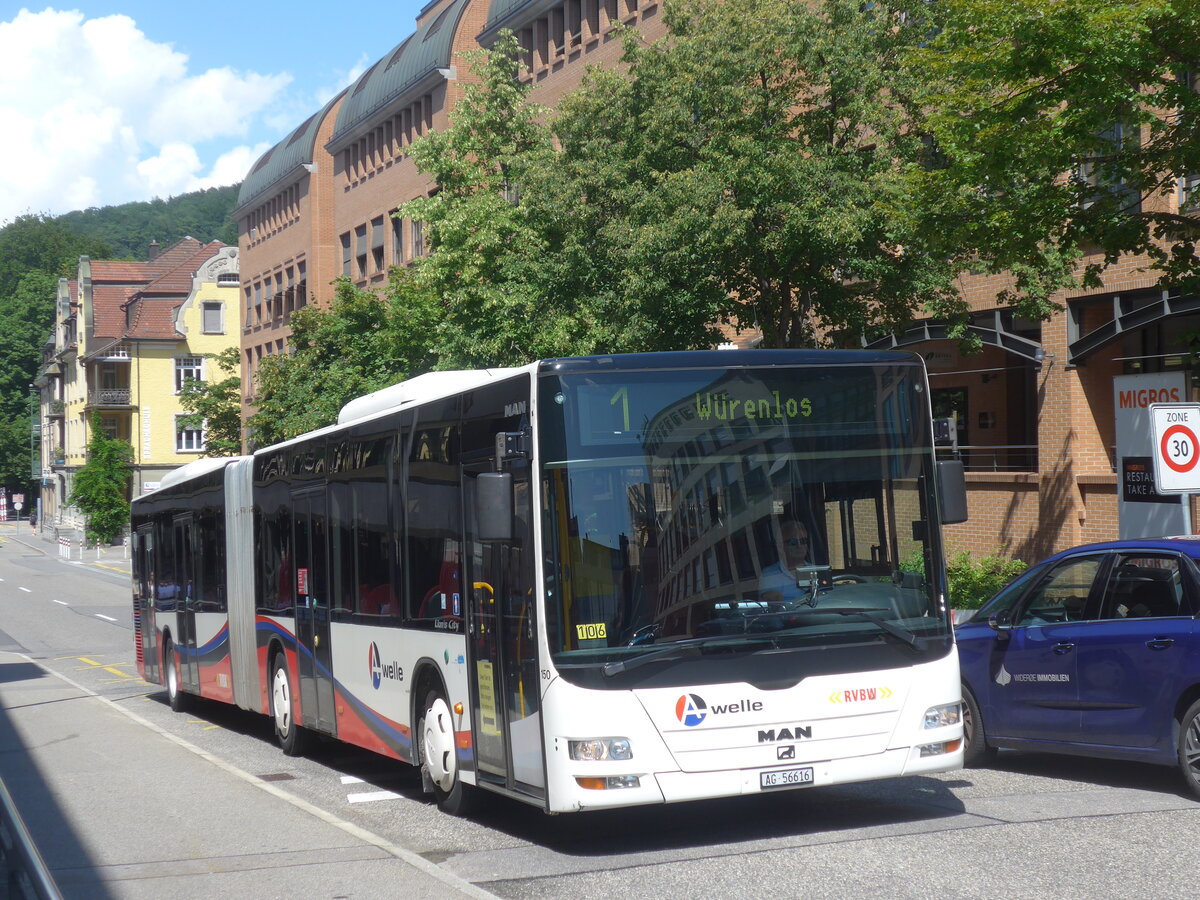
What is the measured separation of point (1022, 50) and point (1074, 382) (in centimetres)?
1266

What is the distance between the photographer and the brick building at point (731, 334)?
24219 millimetres

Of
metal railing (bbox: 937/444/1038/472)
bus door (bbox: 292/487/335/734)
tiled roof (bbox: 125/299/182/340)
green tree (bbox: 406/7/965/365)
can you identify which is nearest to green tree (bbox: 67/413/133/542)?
tiled roof (bbox: 125/299/182/340)

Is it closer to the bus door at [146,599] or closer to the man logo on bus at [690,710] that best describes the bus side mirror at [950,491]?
the man logo on bus at [690,710]

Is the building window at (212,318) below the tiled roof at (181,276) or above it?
below

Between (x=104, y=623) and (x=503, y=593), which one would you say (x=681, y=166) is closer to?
(x=503, y=593)

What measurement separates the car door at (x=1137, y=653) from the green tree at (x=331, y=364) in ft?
80.1

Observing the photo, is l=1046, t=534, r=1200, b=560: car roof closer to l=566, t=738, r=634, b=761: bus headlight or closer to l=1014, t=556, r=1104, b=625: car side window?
l=1014, t=556, r=1104, b=625: car side window

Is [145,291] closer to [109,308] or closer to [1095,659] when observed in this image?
[109,308]

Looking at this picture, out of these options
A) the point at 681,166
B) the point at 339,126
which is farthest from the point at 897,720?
the point at 339,126

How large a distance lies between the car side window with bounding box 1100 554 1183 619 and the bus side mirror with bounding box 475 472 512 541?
4239 mm

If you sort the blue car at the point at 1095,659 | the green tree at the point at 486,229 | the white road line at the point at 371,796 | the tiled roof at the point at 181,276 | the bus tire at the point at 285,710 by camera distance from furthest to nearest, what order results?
the tiled roof at the point at 181,276, the green tree at the point at 486,229, the bus tire at the point at 285,710, the white road line at the point at 371,796, the blue car at the point at 1095,659

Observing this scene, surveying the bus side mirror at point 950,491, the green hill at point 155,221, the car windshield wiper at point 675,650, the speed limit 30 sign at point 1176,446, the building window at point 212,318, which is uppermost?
the green hill at point 155,221

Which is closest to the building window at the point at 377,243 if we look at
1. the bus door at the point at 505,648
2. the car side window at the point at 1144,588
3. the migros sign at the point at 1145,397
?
the migros sign at the point at 1145,397

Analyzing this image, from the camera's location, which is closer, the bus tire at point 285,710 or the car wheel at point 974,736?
the car wheel at point 974,736
